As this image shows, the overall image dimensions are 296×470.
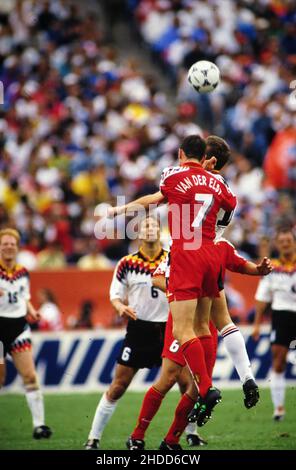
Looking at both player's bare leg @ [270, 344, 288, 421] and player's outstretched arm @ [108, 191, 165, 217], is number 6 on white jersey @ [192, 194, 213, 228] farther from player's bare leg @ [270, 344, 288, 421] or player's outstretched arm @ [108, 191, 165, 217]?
player's bare leg @ [270, 344, 288, 421]

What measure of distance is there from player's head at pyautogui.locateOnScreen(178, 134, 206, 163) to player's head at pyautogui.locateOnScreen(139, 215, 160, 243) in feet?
5.96

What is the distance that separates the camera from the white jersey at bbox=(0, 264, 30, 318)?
1240 centimetres

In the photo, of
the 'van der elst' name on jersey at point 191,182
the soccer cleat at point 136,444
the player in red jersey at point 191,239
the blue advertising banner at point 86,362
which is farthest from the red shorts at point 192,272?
the blue advertising banner at point 86,362

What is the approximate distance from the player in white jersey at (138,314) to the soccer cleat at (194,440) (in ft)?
2.89

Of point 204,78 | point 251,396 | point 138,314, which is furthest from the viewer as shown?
point 138,314

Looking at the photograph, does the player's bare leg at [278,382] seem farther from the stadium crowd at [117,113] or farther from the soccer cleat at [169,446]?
the stadium crowd at [117,113]

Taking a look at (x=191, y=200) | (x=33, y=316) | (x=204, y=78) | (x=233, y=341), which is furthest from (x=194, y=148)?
(x=33, y=316)

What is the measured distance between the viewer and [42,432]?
472 inches

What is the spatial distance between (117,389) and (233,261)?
2.04 metres

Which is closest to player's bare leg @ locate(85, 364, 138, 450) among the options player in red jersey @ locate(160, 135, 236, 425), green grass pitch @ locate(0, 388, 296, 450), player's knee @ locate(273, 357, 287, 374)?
green grass pitch @ locate(0, 388, 296, 450)

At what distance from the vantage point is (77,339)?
15922 millimetres

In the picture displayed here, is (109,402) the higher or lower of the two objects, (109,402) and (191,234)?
the lower

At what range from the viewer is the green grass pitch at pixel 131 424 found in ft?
36.9

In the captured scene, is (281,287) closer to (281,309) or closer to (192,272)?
(281,309)
